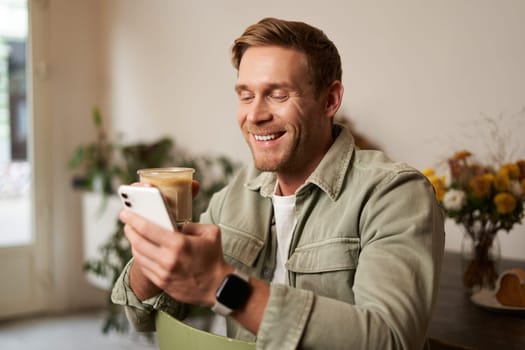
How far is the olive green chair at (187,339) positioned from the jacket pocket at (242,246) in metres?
0.30

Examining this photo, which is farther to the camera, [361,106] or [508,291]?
[361,106]

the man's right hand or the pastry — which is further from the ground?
the man's right hand

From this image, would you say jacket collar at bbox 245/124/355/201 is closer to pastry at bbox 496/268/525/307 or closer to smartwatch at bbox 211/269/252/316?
smartwatch at bbox 211/269/252/316

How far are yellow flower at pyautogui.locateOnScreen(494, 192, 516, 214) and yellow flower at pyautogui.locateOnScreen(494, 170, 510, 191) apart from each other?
0.02 meters

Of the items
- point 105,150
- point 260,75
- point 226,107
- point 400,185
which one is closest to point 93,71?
point 105,150

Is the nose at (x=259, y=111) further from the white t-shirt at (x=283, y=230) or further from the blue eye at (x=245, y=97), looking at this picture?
the white t-shirt at (x=283, y=230)

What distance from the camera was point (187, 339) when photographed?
978 mm

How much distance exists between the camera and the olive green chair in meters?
0.91

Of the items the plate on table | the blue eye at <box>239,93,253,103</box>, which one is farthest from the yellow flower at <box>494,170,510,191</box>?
the blue eye at <box>239,93,253,103</box>

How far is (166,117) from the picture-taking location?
12.5 ft

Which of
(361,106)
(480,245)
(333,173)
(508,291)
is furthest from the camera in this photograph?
(361,106)

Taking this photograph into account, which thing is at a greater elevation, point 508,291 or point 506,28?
point 506,28

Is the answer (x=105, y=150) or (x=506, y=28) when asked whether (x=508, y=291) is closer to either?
(x=506, y=28)

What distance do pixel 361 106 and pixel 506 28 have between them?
2.32 ft
